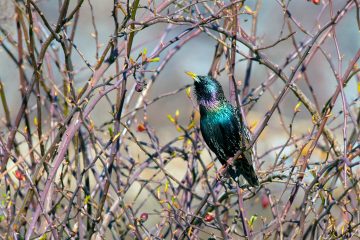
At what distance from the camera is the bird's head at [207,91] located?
488 centimetres

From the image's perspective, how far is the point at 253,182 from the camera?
4379 mm

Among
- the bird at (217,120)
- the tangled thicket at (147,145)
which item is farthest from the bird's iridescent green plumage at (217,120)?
the tangled thicket at (147,145)

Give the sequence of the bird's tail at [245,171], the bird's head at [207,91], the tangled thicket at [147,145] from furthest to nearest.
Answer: the bird's head at [207,91] < the bird's tail at [245,171] < the tangled thicket at [147,145]

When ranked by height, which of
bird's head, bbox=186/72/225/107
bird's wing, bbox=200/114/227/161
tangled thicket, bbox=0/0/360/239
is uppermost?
bird's head, bbox=186/72/225/107

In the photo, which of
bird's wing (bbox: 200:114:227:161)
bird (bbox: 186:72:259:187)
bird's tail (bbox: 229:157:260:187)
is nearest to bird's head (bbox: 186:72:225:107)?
bird (bbox: 186:72:259:187)

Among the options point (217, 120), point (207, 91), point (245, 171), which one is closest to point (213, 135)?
point (217, 120)

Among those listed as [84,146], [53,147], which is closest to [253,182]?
[84,146]

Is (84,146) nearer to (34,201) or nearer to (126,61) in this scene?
(34,201)

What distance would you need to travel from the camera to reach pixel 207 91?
497 cm

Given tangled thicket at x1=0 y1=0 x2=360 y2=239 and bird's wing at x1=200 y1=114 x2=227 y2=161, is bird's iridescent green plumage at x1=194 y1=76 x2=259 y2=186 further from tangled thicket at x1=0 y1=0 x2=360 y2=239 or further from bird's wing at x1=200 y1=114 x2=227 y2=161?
tangled thicket at x1=0 y1=0 x2=360 y2=239

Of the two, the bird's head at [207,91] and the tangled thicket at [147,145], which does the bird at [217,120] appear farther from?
the tangled thicket at [147,145]

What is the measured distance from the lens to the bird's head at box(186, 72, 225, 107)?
16.0 feet

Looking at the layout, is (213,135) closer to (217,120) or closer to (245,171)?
(217,120)

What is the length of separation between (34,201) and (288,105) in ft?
32.9
